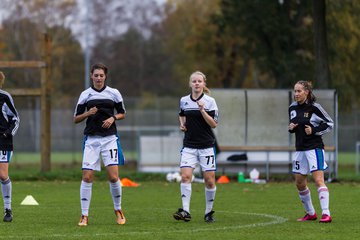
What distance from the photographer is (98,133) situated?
13273 millimetres

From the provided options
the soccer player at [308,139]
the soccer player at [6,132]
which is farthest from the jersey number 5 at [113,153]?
the soccer player at [308,139]

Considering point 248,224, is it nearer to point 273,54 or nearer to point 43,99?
point 43,99

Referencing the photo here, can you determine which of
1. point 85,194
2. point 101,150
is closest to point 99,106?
point 101,150

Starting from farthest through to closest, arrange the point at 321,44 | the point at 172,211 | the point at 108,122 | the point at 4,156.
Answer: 1. the point at 321,44
2. the point at 172,211
3. the point at 4,156
4. the point at 108,122

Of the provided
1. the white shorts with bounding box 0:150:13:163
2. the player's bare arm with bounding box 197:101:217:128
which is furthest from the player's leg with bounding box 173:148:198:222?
the white shorts with bounding box 0:150:13:163

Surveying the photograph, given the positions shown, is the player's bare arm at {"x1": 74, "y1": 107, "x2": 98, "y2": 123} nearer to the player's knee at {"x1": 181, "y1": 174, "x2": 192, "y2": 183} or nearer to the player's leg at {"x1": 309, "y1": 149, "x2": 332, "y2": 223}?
the player's knee at {"x1": 181, "y1": 174, "x2": 192, "y2": 183}

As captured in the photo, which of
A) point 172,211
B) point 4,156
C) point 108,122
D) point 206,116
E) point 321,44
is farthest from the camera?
point 321,44

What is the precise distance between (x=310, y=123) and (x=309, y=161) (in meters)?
0.58

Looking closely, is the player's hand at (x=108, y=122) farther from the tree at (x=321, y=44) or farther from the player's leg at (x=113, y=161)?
the tree at (x=321, y=44)

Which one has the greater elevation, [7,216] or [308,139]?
[308,139]

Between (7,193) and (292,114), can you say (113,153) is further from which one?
(292,114)

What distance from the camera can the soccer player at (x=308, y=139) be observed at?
13844 millimetres

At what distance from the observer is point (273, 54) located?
41.0m

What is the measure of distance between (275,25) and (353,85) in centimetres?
450
